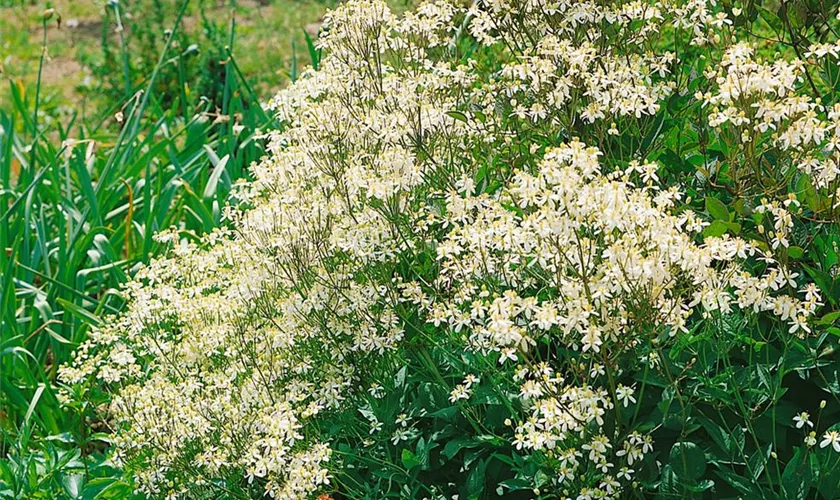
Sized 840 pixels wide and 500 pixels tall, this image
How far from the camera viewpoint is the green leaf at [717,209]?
2.00 m

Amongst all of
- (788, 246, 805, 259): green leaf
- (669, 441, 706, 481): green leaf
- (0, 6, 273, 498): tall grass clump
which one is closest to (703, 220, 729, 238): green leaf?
(788, 246, 805, 259): green leaf

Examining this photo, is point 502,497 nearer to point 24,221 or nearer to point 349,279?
point 349,279

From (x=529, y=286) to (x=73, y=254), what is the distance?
2.23 meters

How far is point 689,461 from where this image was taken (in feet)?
6.75

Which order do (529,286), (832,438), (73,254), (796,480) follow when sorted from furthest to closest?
(73,254)
(529,286)
(796,480)
(832,438)

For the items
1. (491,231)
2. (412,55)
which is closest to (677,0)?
(412,55)

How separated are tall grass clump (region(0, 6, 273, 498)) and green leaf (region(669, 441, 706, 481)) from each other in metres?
1.57

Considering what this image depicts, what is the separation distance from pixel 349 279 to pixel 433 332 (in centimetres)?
24

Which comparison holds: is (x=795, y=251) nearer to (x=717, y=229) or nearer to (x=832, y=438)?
(x=717, y=229)

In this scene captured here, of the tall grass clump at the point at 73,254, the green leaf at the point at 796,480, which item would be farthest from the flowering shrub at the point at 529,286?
the tall grass clump at the point at 73,254

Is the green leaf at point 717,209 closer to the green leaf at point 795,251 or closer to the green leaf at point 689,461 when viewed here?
the green leaf at point 795,251

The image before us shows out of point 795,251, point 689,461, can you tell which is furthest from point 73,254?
point 795,251

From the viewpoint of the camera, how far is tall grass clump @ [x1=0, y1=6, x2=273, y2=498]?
3092mm

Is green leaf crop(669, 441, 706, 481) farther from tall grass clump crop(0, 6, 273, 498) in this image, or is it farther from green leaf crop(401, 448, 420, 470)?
tall grass clump crop(0, 6, 273, 498)
